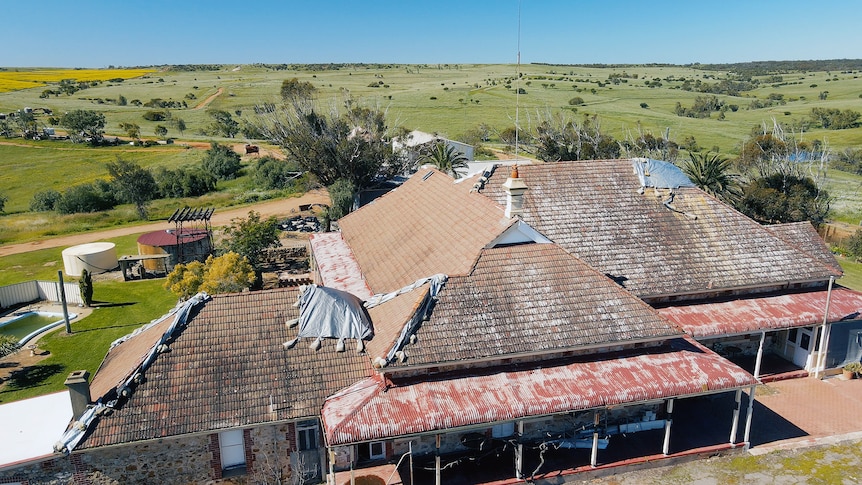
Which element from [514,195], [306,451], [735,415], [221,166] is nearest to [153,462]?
[306,451]

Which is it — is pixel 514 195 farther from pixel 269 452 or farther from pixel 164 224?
pixel 164 224

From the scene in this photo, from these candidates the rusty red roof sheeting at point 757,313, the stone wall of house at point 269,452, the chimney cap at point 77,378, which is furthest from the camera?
the rusty red roof sheeting at point 757,313

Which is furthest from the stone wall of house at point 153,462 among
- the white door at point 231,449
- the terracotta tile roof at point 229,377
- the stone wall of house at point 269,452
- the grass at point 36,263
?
the grass at point 36,263

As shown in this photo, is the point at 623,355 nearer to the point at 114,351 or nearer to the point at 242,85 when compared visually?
the point at 114,351

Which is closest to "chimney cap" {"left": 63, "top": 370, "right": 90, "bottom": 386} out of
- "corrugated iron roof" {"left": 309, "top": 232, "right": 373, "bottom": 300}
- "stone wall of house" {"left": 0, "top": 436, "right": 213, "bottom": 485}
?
"stone wall of house" {"left": 0, "top": 436, "right": 213, "bottom": 485}

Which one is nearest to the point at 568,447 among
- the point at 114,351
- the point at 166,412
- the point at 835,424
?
the point at 835,424

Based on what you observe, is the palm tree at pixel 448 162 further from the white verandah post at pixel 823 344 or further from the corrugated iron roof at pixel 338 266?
the white verandah post at pixel 823 344

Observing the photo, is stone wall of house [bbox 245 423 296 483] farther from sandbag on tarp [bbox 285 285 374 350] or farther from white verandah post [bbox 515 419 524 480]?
white verandah post [bbox 515 419 524 480]
